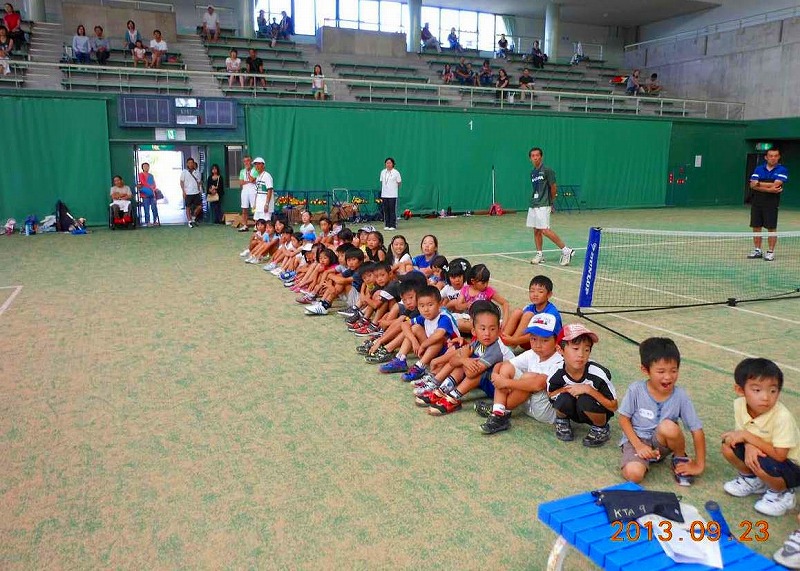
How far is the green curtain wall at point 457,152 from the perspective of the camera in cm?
2055

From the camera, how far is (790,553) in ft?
10.6

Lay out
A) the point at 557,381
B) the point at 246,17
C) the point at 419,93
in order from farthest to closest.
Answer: the point at 246,17
the point at 419,93
the point at 557,381

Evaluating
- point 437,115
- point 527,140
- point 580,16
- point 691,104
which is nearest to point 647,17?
point 580,16

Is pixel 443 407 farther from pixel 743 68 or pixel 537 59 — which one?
pixel 743 68

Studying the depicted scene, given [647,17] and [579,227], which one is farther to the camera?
[647,17]

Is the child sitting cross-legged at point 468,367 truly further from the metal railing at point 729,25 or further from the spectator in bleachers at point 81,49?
the metal railing at point 729,25

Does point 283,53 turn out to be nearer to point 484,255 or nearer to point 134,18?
point 134,18

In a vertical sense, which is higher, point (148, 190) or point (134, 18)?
point (134, 18)

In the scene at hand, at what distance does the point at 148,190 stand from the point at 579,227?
12.3 meters

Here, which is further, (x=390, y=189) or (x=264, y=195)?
(x=390, y=189)

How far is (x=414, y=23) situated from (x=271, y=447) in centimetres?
2941

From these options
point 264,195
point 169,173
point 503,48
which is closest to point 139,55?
point 264,195

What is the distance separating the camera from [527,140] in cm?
2411

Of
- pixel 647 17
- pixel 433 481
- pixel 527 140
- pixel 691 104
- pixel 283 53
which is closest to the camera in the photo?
pixel 433 481
